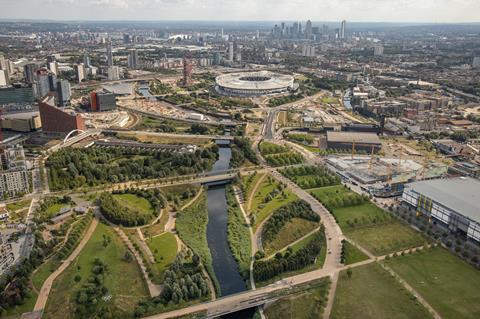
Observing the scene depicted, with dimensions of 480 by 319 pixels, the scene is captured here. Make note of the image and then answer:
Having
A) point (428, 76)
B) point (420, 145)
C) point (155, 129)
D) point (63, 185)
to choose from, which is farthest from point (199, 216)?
point (428, 76)

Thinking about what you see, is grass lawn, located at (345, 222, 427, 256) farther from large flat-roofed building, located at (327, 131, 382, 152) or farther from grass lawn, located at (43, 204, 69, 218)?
grass lawn, located at (43, 204, 69, 218)

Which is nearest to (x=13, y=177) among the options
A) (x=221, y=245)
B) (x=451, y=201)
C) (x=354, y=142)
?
(x=221, y=245)

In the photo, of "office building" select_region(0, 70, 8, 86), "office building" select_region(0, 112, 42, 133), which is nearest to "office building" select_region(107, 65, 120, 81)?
"office building" select_region(0, 70, 8, 86)

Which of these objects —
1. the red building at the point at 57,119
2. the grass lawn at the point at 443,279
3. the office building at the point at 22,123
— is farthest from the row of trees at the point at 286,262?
the office building at the point at 22,123

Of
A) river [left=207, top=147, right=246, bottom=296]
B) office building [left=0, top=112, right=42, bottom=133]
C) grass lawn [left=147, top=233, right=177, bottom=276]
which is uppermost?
office building [left=0, top=112, right=42, bottom=133]

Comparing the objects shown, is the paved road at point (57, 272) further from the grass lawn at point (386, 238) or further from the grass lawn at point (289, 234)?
the grass lawn at point (386, 238)

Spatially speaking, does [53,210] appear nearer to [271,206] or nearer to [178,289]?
[178,289]

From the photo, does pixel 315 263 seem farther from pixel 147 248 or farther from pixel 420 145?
pixel 420 145
